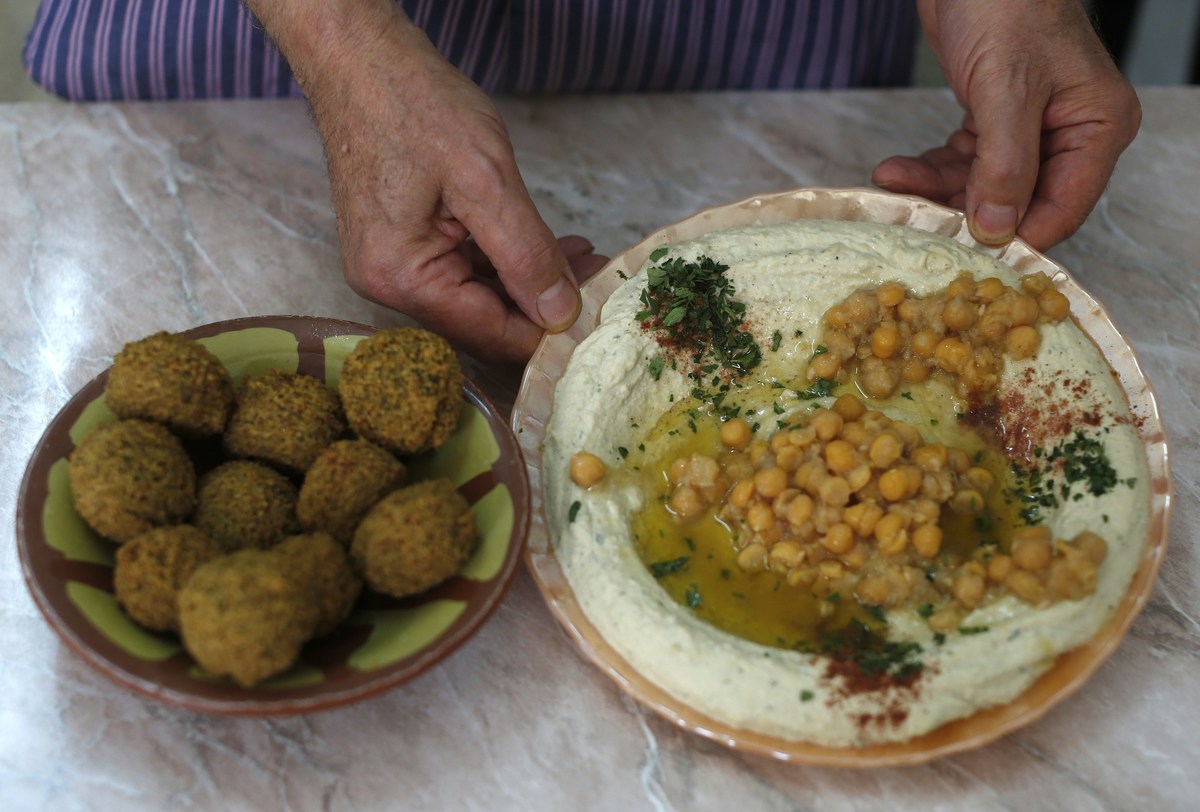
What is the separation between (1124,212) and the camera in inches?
160

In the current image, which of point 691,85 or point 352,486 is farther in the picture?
point 691,85

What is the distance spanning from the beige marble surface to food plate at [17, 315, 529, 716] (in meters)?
0.47

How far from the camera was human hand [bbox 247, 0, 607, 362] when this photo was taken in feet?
9.38

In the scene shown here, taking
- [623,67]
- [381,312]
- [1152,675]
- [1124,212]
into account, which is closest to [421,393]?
[381,312]

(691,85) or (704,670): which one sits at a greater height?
(691,85)

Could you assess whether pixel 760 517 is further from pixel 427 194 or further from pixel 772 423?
pixel 427 194

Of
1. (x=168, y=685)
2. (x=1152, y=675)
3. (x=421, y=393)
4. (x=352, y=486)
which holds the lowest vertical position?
(x=1152, y=675)

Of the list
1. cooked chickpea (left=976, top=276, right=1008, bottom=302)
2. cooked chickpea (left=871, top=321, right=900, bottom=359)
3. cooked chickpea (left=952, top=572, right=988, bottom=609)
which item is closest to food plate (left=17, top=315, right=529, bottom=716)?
cooked chickpea (left=952, top=572, right=988, bottom=609)

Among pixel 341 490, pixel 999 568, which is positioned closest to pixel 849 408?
pixel 999 568

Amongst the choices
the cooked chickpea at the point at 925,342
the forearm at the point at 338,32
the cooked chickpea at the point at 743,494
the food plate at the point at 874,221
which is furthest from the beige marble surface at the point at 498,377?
the cooked chickpea at the point at 925,342

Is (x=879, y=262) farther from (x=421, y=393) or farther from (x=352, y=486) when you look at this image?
(x=352, y=486)

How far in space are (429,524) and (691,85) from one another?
121 inches

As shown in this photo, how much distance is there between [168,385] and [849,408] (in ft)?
5.91

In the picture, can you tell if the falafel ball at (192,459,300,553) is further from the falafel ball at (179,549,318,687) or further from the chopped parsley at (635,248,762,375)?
the chopped parsley at (635,248,762,375)
